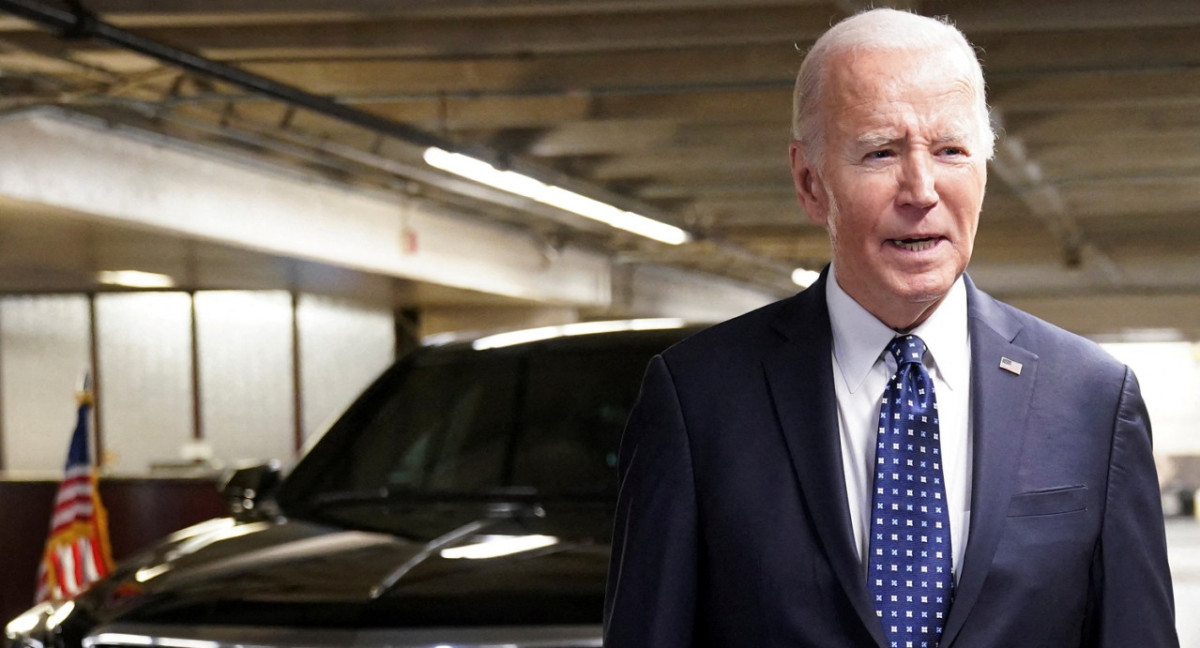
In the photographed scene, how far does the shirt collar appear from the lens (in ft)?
5.38

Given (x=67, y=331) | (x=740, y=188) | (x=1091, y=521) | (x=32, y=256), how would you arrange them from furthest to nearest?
(x=67, y=331), (x=740, y=188), (x=32, y=256), (x=1091, y=521)

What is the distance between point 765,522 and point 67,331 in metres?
15.8

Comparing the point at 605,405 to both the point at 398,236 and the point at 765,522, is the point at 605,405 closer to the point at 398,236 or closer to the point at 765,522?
the point at 765,522

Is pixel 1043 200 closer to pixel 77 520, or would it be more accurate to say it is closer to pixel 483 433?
pixel 77 520

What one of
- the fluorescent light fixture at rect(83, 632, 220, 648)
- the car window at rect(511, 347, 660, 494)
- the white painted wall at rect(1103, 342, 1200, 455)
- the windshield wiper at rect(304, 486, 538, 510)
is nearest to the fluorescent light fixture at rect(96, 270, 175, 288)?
the windshield wiper at rect(304, 486, 538, 510)

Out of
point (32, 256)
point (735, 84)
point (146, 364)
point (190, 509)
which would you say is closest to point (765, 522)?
point (735, 84)

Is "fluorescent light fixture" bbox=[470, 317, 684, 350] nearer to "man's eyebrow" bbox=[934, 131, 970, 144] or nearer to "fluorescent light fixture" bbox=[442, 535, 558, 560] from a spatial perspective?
"fluorescent light fixture" bbox=[442, 535, 558, 560]

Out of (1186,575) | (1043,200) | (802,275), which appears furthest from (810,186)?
(802,275)

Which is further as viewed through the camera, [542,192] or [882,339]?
[542,192]

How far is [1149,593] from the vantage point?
5.20 feet

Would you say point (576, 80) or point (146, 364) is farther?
point (146, 364)

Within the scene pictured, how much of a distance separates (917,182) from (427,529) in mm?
2099

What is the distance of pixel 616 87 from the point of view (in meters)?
8.74

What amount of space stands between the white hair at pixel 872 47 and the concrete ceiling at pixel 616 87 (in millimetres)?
5345
